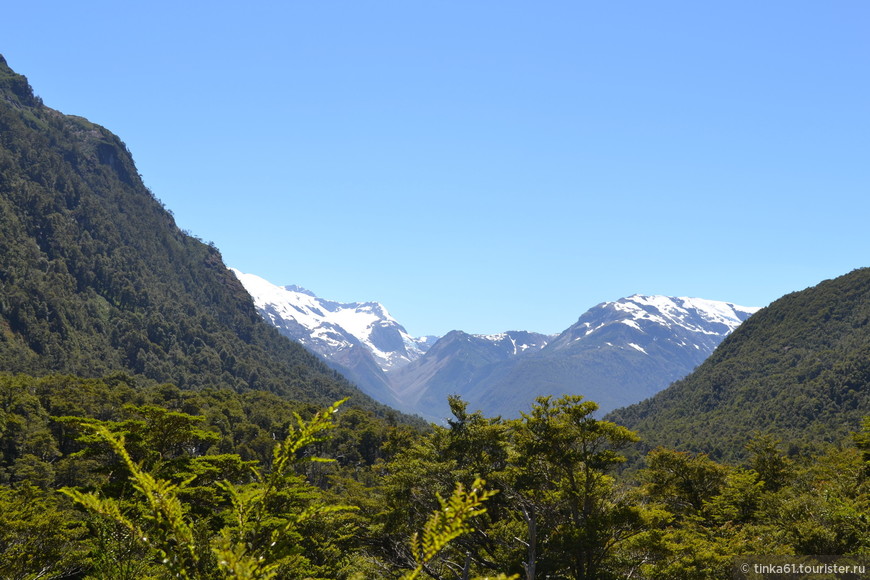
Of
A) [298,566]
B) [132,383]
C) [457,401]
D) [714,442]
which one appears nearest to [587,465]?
[457,401]

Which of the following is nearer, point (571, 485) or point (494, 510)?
point (571, 485)

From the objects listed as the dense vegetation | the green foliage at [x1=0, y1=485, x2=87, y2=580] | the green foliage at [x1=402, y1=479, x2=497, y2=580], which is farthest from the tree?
the green foliage at [x1=402, y1=479, x2=497, y2=580]

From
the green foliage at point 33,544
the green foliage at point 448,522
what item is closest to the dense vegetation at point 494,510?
the green foliage at point 33,544

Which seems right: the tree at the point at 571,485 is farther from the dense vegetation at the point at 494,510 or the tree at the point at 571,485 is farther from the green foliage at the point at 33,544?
the green foliage at the point at 33,544

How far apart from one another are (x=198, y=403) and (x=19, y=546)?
92.7 metres

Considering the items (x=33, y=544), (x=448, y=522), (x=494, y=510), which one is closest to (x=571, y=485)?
(x=494, y=510)

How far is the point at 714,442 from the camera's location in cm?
19412

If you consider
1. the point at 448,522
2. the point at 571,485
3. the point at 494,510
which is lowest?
the point at 494,510

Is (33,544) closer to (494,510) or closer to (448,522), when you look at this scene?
(494,510)

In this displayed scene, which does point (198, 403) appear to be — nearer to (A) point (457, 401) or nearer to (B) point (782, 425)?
(A) point (457, 401)

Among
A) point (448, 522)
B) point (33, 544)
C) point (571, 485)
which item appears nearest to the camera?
point (448, 522)

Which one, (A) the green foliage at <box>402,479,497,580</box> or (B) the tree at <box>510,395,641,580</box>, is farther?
(B) the tree at <box>510,395,641,580</box>

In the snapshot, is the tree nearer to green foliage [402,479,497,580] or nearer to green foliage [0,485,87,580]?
green foliage [0,485,87,580]

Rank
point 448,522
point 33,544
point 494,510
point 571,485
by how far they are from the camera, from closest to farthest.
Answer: point 448,522, point 33,544, point 571,485, point 494,510
